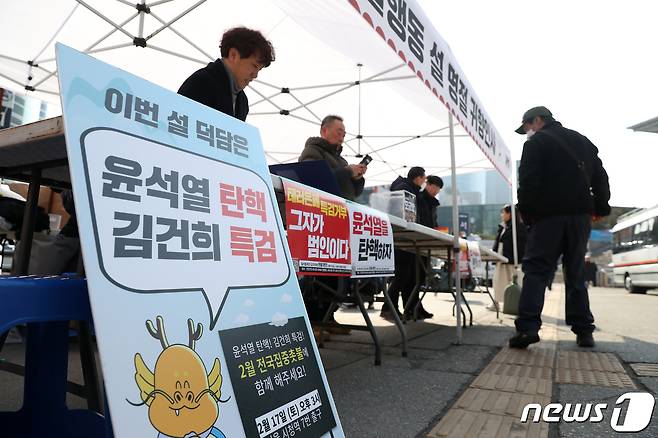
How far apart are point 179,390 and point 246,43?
5.42ft

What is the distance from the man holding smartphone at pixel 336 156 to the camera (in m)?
2.74

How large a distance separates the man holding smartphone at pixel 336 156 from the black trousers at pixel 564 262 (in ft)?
4.47

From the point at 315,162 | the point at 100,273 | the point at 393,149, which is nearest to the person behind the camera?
the point at 100,273

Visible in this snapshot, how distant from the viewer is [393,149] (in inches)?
338

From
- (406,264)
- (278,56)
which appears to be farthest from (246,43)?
(278,56)

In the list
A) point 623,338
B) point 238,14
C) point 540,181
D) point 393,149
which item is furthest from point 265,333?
point 393,149

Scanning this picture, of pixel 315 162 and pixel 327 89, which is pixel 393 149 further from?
pixel 315 162

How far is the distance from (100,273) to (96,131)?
11.2 inches

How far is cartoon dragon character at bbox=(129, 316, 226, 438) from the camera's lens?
72 centimetres

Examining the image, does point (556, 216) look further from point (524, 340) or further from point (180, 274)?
point (180, 274)

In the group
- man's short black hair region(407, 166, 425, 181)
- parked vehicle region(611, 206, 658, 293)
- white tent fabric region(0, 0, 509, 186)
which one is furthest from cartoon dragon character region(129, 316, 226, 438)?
parked vehicle region(611, 206, 658, 293)

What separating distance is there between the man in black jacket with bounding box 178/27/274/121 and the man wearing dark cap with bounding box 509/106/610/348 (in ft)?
7.17

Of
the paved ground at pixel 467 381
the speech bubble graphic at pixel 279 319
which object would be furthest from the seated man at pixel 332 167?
the speech bubble graphic at pixel 279 319

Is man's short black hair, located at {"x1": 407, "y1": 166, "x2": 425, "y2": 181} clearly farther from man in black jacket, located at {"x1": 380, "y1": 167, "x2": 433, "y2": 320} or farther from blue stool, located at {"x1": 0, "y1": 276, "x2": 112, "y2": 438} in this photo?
blue stool, located at {"x1": 0, "y1": 276, "x2": 112, "y2": 438}
